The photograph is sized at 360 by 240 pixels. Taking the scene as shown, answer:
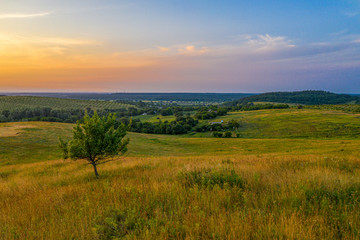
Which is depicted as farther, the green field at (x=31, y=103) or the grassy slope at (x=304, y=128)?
the green field at (x=31, y=103)

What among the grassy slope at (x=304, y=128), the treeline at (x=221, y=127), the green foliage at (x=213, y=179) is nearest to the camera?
the green foliage at (x=213, y=179)

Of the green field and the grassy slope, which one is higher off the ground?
the green field

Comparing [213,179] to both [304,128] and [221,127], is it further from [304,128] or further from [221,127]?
[221,127]

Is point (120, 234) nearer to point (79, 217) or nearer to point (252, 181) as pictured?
point (79, 217)

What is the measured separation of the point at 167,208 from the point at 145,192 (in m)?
1.06

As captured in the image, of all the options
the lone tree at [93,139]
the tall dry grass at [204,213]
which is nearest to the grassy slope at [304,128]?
the tall dry grass at [204,213]

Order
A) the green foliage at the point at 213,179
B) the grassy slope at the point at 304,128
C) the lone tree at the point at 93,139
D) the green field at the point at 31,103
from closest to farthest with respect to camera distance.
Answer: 1. the green foliage at the point at 213,179
2. the lone tree at the point at 93,139
3. the grassy slope at the point at 304,128
4. the green field at the point at 31,103

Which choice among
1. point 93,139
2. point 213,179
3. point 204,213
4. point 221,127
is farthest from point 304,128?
point 204,213

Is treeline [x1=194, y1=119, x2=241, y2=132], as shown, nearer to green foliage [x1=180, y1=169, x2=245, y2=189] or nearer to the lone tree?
the lone tree

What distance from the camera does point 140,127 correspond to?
9244 cm

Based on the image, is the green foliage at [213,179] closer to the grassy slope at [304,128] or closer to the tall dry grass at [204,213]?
the tall dry grass at [204,213]

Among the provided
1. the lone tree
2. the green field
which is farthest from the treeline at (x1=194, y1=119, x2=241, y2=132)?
the green field

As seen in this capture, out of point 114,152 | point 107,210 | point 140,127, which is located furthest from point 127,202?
point 140,127

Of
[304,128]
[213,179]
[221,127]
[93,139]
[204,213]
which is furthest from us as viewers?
[221,127]
